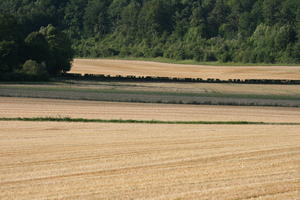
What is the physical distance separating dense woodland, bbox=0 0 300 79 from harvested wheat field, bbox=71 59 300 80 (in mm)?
6755

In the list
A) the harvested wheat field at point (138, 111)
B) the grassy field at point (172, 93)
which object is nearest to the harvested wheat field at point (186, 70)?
the grassy field at point (172, 93)

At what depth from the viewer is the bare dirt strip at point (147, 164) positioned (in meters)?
16.0

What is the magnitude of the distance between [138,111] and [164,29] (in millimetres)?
107940

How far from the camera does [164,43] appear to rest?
139 m

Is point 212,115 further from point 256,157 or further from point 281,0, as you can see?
point 281,0

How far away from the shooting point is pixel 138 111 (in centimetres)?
4169

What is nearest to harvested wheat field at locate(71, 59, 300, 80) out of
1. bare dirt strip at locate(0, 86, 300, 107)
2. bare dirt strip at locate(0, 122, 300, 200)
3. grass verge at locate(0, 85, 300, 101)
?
grass verge at locate(0, 85, 300, 101)

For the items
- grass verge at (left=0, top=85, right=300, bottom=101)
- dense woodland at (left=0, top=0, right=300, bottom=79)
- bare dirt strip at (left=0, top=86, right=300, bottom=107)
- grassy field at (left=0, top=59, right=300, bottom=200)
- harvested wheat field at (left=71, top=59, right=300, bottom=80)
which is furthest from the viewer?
dense woodland at (left=0, top=0, right=300, bottom=79)

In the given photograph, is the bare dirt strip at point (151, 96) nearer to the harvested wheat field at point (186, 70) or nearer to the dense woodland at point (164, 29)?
the dense woodland at point (164, 29)

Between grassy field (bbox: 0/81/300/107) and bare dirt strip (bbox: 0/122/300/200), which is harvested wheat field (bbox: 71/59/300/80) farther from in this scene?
bare dirt strip (bbox: 0/122/300/200)

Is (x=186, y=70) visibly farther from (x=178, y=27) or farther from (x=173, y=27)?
(x=173, y=27)

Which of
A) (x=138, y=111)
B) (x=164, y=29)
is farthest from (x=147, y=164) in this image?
(x=164, y=29)

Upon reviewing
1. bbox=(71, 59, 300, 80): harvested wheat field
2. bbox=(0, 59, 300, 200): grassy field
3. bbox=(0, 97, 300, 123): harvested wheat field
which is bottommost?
bbox=(71, 59, 300, 80): harvested wheat field

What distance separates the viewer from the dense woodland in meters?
113
